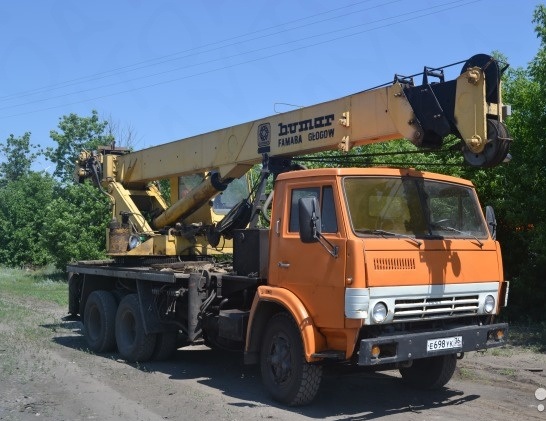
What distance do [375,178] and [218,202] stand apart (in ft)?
17.5

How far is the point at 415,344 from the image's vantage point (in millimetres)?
6781

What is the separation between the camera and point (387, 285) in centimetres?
674

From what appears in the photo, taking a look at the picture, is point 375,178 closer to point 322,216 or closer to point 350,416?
point 322,216

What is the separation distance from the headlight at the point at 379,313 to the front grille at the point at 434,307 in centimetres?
16

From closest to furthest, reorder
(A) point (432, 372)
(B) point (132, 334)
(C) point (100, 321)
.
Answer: (A) point (432, 372) < (B) point (132, 334) < (C) point (100, 321)

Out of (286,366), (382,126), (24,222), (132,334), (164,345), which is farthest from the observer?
(24,222)

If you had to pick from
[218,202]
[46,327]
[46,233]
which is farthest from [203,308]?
[46,233]

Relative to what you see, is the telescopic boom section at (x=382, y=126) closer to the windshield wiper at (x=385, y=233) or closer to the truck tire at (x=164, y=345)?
the windshield wiper at (x=385, y=233)

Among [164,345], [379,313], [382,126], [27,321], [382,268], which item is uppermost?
[382,126]

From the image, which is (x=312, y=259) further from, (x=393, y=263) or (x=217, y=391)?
(x=217, y=391)

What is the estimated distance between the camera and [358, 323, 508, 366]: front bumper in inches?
257

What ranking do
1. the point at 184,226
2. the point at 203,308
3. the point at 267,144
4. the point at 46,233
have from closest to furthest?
the point at 203,308
the point at 267,144
the point at 184,226
the point at 46,233

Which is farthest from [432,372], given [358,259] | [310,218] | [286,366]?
[310,218]

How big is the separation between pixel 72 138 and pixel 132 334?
32.8m
